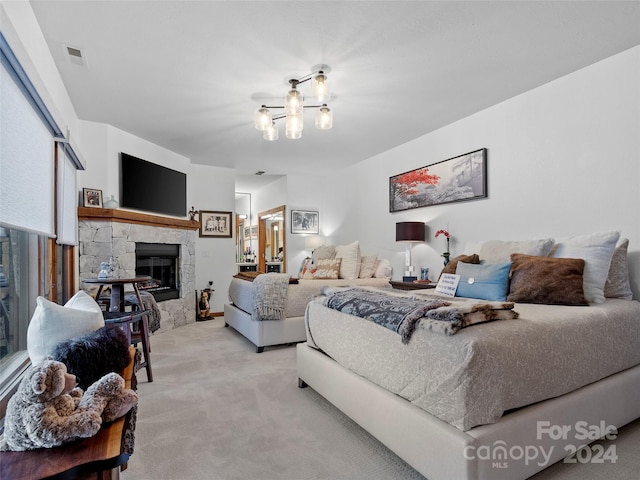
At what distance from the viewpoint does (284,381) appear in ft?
9.39

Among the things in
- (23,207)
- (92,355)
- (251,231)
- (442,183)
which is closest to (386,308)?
(92,355)

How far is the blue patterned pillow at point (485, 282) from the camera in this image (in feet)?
8.35

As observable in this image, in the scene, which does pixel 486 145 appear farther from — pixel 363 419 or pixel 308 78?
pixel 363 419

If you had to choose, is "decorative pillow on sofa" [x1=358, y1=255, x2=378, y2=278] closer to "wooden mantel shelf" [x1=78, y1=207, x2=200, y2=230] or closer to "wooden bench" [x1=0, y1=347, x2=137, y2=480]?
"wooden mantel shelf" [x1=78, y1=207, x2=200, y2=230]

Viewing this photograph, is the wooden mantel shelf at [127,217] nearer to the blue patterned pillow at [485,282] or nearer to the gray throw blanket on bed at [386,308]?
the gray throw blanket on bed at [386,308]

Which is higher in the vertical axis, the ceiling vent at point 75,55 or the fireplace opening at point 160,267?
the ceiling vent at point 75,55

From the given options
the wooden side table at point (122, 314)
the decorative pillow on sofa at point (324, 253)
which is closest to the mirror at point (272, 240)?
the decorative pillow on sofa at point (324, 253)

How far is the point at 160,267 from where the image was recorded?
5.09 metres

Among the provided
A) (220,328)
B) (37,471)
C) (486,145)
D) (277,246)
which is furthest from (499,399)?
(277,246)

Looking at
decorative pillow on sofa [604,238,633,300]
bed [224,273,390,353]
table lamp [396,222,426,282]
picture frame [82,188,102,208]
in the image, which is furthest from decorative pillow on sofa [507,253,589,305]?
picture frame [82,188,102,208]

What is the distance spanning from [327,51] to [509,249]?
2.13 m

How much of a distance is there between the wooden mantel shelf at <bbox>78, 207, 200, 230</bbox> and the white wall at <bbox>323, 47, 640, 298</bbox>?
342 centimetres

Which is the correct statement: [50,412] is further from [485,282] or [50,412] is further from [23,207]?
[485,282]

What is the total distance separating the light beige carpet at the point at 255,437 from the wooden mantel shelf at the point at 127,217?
1926 millimetres
